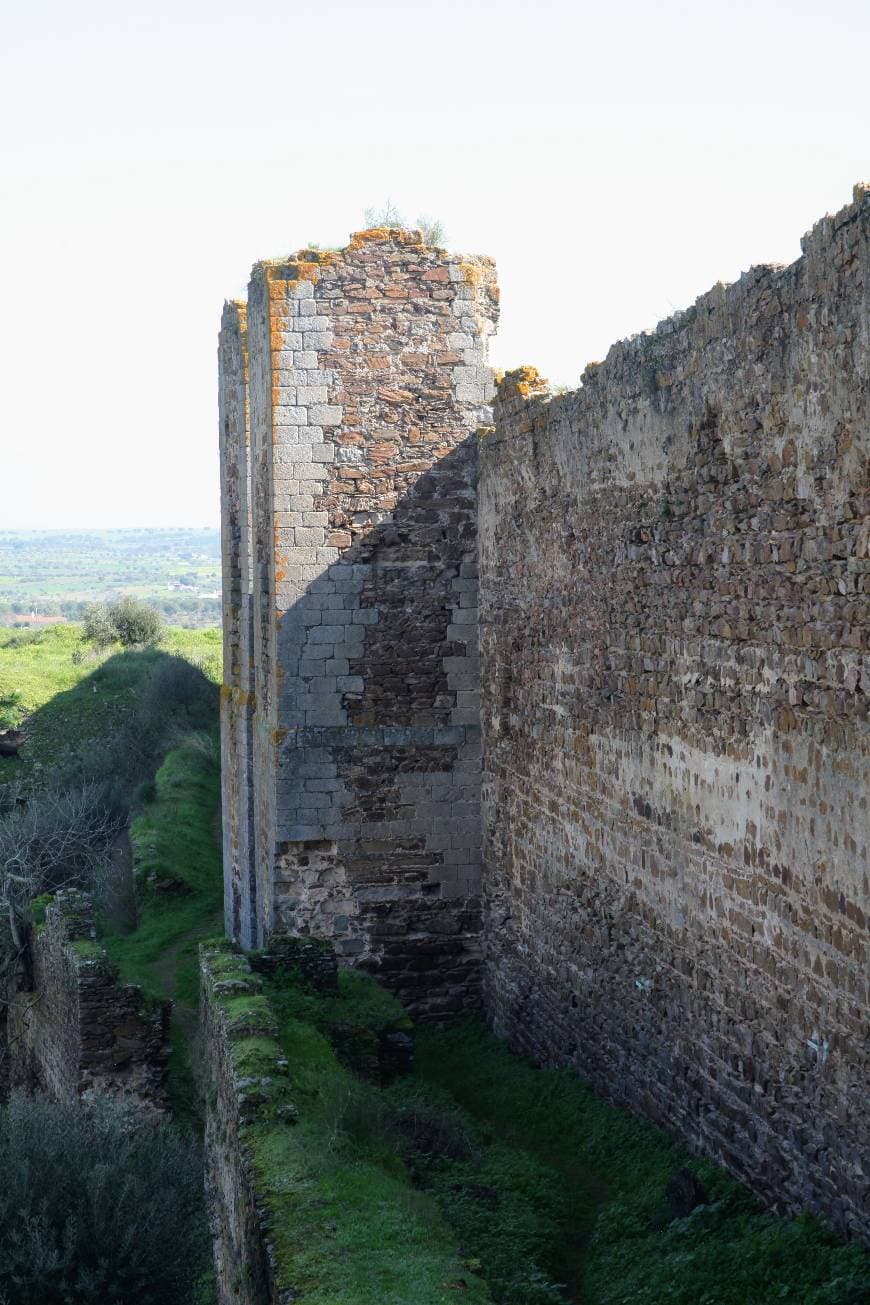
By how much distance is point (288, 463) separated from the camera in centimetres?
1142

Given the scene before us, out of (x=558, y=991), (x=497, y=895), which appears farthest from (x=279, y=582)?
(x=558, y=991)

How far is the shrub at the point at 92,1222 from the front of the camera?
7918mm

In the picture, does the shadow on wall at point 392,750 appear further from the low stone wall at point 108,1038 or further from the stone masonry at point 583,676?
the low stone wall at point 108,1038

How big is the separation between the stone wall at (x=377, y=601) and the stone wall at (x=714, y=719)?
1.14 meters

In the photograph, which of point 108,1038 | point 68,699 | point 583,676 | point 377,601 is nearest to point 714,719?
point 583,676

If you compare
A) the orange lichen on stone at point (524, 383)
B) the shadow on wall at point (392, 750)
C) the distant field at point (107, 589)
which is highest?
the orange lichen on stone at point (524, 383)

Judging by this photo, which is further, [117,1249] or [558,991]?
[558,991]

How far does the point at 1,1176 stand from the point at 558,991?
144 inches

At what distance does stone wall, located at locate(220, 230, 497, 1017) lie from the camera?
11484 millimetres

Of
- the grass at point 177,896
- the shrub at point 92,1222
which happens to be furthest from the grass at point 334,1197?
the grass at point 177,896

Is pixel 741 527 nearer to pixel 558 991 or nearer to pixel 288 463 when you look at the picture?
pixel 558 991

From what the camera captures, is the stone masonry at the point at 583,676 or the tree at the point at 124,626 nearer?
the stone masonry at the point at 583,676

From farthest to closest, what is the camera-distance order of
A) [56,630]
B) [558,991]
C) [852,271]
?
[56,630]
[558,991]
[852,271]

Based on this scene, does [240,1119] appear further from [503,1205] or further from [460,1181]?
[503,1205]
